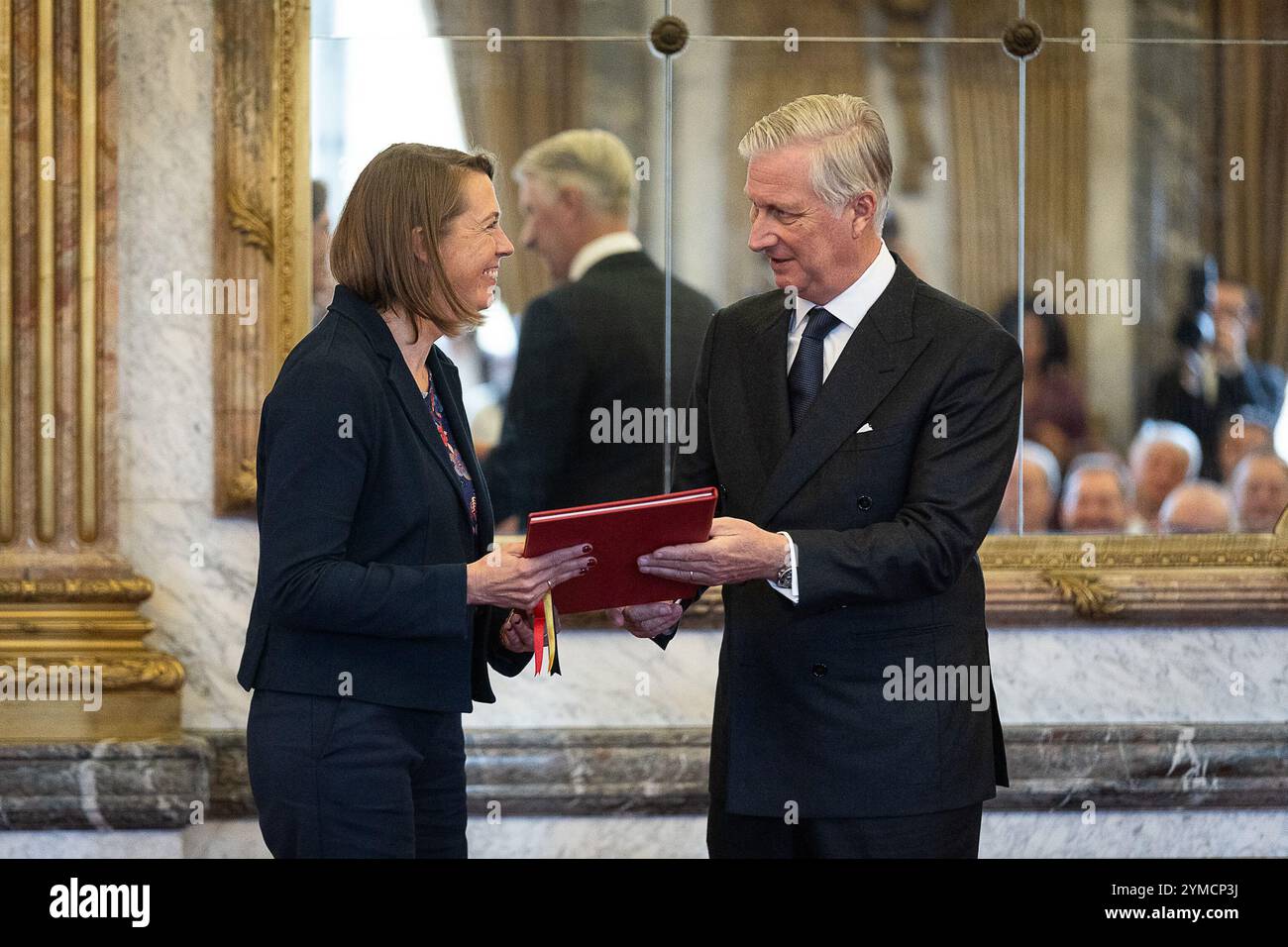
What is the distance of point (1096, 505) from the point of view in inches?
185

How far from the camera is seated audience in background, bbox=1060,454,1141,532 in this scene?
184 inches

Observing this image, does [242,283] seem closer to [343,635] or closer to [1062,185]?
[343,635]

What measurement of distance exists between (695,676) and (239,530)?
139 centimetres

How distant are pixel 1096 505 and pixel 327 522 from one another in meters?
2.88

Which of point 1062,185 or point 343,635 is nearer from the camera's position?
point 343,635

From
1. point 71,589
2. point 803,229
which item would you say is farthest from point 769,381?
point 71,589

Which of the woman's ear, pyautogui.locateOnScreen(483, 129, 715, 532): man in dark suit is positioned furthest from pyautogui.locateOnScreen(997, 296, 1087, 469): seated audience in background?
the woman's ear

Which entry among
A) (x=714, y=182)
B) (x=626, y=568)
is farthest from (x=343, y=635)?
(x=714, y=182)

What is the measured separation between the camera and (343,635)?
2568 millimetres

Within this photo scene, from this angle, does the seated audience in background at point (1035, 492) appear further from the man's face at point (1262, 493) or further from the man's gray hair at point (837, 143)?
the man's gray hair at point (837, 143)

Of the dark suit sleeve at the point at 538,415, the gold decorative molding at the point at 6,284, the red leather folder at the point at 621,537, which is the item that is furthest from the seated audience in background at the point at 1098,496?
the gold decorative molding at the point at 6,284

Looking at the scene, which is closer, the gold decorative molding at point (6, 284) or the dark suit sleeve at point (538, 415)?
the gold decorative molding at point (6, 284)

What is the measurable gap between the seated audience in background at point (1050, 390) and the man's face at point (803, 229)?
189 centimetres

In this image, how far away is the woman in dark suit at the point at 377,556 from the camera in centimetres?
249
